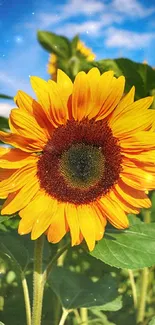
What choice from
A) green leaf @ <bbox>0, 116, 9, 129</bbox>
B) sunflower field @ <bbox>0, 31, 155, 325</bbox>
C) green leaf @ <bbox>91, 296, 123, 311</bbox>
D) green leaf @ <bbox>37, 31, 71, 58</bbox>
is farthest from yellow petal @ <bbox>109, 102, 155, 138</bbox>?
green leaf @ <bbox>37, 31, 71, 58</bbox>

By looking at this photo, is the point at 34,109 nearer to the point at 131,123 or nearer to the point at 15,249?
the point at 131,123

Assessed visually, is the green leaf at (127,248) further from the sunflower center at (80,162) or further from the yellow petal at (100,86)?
the yellow petal at (100,86)

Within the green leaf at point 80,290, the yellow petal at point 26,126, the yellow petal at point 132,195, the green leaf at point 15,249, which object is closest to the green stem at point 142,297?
the green leaf at point 80,290

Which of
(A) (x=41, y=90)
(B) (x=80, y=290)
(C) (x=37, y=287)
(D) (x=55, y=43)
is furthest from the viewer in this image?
(D) (x=55, y=43)

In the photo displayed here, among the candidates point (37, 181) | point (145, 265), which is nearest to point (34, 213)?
point (37, 181)

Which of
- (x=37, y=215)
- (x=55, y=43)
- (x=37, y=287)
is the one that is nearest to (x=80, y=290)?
(x=37, y=287)

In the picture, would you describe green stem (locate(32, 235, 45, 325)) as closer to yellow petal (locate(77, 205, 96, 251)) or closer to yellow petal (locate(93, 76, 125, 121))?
yellow petal (locate(77, 205, 96, 251))
